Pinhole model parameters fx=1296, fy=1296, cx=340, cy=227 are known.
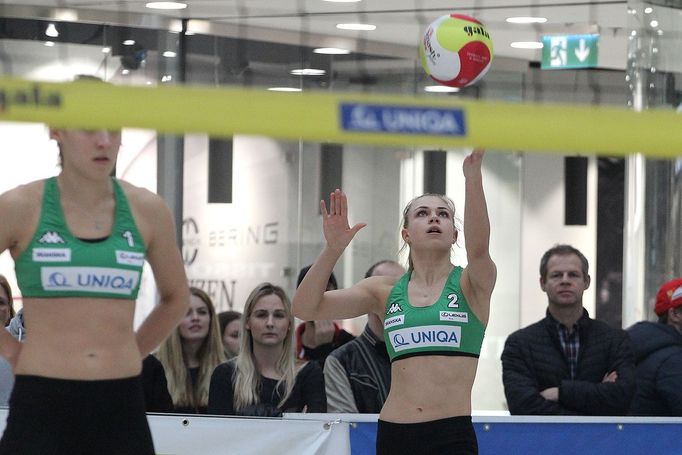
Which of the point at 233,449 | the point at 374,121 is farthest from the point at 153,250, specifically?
the point at 233,449

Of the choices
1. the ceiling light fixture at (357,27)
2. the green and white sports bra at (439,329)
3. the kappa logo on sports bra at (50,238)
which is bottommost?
the green and white sports bra at (439,329)

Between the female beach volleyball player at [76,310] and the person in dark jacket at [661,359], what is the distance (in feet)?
9.60

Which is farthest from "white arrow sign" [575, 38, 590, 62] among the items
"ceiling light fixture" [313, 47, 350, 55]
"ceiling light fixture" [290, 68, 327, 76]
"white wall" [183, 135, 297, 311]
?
"white wall" [183, 135, 297, 311]

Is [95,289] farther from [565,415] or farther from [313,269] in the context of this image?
[565,415]

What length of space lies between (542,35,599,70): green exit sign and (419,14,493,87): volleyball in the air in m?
4.80

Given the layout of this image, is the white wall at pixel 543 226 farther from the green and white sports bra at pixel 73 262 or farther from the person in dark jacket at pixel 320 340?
the green and white sports bra at pixel 73 262

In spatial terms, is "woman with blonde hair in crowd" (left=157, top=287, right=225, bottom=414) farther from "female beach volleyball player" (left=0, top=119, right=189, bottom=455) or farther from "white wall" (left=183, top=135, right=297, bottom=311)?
"white wall" (left=183, top=135, right=297, bottom=311)

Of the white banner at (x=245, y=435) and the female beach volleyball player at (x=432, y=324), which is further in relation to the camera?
the white banner at (x=245, y=435)

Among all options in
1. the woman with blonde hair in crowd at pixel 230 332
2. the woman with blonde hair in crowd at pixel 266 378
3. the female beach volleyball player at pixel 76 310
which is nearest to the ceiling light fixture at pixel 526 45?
the woman with blonde hair in crowd at pixel 230 332

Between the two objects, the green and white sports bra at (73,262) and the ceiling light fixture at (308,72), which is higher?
the ceiling light fixture at (308,72)

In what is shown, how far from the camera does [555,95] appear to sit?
11000 millimetres

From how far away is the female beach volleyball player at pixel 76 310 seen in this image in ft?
10.6

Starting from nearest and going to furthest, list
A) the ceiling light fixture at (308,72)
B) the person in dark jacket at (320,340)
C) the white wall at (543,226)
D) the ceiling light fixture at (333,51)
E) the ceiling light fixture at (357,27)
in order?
the person in dark jacket at (320,340), the ceiling light fixture at (357,27), the ceiling light fixture at (308,72), the ceiling light fixture at (333,51), the white wall at (543,226)

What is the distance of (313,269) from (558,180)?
705cm
